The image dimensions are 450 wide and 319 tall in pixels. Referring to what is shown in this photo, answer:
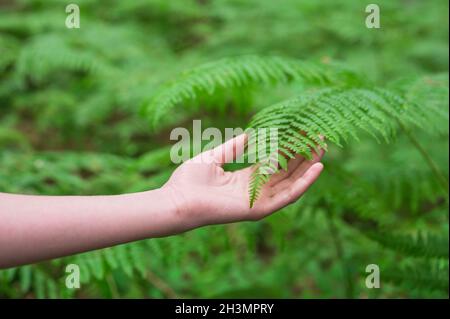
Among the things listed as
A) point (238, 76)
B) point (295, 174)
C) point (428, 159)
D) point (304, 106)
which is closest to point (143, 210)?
point (295, 174)

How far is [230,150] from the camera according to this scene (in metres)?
1.12

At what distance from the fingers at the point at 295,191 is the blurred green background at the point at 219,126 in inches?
23.9

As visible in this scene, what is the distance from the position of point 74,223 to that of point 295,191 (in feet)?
1.68

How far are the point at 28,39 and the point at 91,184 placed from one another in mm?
2563

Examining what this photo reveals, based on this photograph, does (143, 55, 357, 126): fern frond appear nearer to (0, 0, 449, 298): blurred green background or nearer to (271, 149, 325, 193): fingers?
(0, 0, 449, 298): blurred green background

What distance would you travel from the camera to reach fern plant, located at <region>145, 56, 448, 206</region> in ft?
3.38

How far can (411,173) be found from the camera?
2.26 meters

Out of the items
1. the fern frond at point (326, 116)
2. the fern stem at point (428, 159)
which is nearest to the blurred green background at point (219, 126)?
the fern stem at point (428, 159)

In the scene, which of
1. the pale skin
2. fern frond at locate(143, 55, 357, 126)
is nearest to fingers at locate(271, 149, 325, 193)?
the pale skin

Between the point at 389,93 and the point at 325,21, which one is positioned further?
the point at 325,21

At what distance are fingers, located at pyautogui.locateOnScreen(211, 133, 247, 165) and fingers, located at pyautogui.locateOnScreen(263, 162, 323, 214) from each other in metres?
0.15

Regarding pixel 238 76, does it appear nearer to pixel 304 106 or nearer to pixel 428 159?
pixel 304 106
